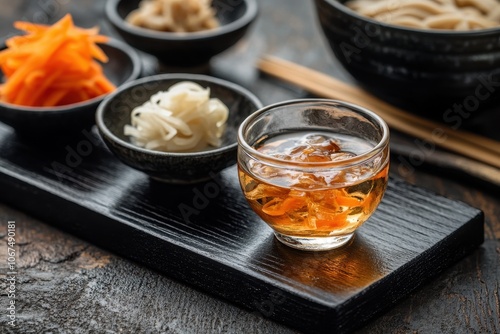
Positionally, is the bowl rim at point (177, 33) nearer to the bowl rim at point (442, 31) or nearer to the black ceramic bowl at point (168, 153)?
the black ceramic bowl at point (168, 153)

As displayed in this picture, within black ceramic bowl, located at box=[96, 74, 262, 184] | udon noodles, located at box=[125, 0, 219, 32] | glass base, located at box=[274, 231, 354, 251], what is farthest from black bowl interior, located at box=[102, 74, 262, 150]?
udon noodles, located at box=[125, 0, 219, 32]

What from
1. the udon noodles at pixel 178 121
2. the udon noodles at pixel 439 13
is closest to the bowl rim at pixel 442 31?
the udon noodles at pixel 439 13

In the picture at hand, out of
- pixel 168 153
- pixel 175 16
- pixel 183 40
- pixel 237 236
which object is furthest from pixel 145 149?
pixel 175 16

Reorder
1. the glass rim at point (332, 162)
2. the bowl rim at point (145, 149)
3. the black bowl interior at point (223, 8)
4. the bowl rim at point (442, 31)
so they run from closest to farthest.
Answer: the glass rim at point (332, 162) → the bowl rim at point (145, 149) → the bowl rim at point (442, 31) → the black bowl interior at point (223, 8)

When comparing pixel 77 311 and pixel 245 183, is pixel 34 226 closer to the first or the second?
pixel 77 311

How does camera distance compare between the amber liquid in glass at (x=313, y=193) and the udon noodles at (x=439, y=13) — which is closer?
the amber liquid in glass at (x=313, y=193)

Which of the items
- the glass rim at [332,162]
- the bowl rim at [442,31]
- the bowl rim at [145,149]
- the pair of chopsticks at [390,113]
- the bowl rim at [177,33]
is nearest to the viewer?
the glass rim at [332,162]

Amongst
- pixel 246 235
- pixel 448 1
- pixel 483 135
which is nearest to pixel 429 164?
pixel 483 135
